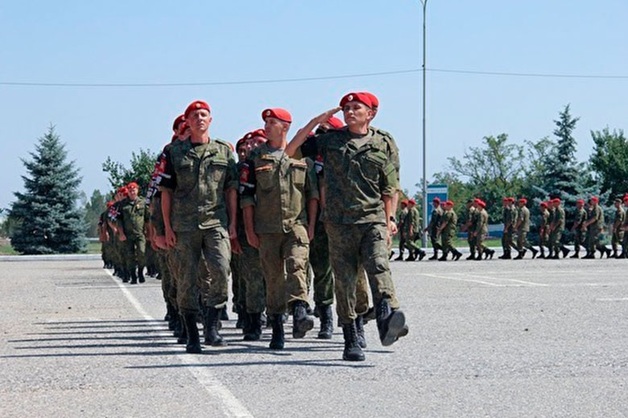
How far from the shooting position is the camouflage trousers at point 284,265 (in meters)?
10.3

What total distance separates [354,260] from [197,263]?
143cm

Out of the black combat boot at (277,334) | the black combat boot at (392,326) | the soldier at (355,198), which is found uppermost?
the soldier at (355,198)

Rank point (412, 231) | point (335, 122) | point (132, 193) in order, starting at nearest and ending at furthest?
point (335, 122), point (132, 193), point (412, 231)

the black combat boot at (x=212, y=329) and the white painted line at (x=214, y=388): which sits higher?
the black combat boot at (x=212, y=329)

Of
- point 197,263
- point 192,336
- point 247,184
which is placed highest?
point 247,184

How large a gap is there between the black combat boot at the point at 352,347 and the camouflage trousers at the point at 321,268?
1877 millimetres

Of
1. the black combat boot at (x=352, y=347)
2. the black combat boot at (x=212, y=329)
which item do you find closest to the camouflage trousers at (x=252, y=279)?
the black combat boot at (x=212, y=329)

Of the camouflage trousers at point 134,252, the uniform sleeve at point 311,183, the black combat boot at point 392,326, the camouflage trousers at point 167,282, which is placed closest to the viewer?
the black combat boot at point 392,326

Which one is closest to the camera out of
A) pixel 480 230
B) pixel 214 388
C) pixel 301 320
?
pixel 214 388

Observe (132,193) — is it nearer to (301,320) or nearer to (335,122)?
(335,122)

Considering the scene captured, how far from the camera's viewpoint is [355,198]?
31.7 ft

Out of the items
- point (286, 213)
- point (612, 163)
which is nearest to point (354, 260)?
point (286, 213)

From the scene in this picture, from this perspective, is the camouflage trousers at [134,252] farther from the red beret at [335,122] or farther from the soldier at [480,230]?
the soldier at [480,230]

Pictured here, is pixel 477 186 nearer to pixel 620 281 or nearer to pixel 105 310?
pixel 620 281
